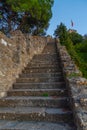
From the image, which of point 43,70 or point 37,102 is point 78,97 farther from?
point 43,70

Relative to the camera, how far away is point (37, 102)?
396 centimetres

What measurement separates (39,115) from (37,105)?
1.62 ft

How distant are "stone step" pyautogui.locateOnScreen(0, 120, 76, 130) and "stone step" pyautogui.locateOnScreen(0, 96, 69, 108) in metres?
0.57

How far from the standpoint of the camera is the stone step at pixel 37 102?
3.88 m

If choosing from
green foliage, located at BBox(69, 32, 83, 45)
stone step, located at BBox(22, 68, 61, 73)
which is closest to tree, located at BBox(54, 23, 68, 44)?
green foliage, located at BBox(69, 32, 83, 45)

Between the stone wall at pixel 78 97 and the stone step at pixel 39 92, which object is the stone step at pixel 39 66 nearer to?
the stone wall at pixel 78 97

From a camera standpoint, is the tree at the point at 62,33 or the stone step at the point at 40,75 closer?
the stone step at the point at 40,75

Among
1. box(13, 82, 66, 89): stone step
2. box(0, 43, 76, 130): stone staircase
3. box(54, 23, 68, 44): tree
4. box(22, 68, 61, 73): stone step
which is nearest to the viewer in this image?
box(0, 43, 76, 130): stone staircase

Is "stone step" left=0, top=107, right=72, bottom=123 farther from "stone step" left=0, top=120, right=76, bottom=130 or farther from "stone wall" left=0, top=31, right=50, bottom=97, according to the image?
"stone wall" left=0, top=31, right=50, bottom=97

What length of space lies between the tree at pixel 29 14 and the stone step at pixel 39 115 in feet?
43.0

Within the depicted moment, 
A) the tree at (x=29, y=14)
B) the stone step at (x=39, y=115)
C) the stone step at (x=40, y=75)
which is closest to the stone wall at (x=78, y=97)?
the stone step at (x=39, y=115)

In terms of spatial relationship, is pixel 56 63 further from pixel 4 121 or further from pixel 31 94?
pixel 4 121

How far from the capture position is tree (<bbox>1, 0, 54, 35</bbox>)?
15.8 meters

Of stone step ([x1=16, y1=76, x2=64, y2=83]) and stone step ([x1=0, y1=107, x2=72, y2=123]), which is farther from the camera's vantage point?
stone step ([x1=16, y1=76, x2=64, y2=83])
